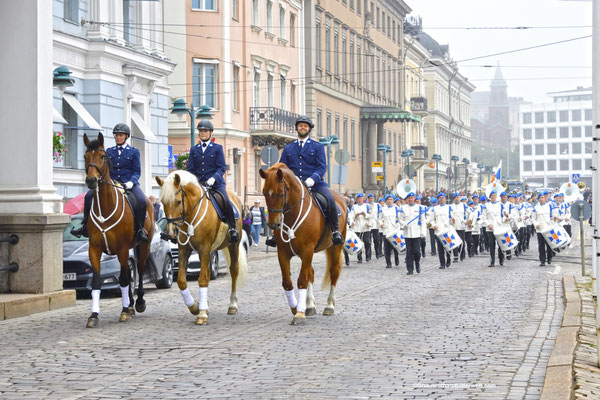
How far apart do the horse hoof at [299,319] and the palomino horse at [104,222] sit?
2.17 meters

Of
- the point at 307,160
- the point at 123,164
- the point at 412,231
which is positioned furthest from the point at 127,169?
the point at 412,231

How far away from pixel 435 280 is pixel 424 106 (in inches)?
2846

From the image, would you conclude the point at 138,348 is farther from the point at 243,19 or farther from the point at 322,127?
the point at 322,127

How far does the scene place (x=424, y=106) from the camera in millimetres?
94312

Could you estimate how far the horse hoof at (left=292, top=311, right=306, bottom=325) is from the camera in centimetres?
1360

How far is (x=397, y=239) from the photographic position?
2986 centimetres

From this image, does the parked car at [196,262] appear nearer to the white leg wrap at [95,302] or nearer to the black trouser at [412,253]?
the black trouser at [412,253]

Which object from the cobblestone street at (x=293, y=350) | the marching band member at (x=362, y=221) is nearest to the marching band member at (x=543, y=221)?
the marching band member at (x=362, y=221)

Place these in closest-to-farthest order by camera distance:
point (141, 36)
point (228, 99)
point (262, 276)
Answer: point (262, 276) < point (141, 36) < point (228, 99)

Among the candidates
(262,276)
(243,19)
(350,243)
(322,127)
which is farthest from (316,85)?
(262,276)

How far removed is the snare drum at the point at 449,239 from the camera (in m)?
28.8

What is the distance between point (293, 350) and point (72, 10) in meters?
22.5

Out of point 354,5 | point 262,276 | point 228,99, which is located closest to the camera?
point 262,276

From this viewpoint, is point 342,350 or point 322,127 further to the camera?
point 322,127
